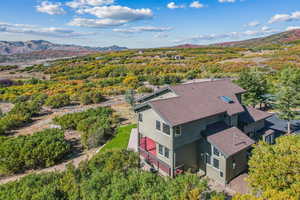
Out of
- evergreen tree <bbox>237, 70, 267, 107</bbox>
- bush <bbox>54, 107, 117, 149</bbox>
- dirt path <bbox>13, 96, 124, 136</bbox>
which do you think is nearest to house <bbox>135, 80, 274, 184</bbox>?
bush <bbox>54, 107, 117, 149</bbox>

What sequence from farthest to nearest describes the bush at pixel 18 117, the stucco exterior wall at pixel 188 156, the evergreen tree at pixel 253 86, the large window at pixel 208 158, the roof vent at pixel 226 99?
1. the bush at pixel 18 117
2. the evergreen tree at pixel 253 86
3. the roof vent at pixel 226 99
4. the large window at pixel 208 158
5. the stucco exterior wall at pixel 188 156

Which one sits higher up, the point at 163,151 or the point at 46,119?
the point at 163,151

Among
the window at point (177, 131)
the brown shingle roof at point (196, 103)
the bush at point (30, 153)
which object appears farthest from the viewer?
the bush at point (30, 153)

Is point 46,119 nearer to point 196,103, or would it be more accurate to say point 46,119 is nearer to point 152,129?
point 152,129

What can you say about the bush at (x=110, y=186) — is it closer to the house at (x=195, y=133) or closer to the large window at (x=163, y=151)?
the large window at (x=163, y=151)

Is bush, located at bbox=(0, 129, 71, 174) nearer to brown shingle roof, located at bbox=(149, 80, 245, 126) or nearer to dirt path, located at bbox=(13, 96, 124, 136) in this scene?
dirt path, located at bbox=(13, 96, 124, 136)

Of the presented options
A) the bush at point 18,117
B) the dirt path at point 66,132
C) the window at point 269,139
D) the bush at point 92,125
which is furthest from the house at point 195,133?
the bush at point 18,117

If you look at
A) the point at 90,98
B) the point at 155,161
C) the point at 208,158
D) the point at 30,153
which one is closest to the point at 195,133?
the point at 208,158
